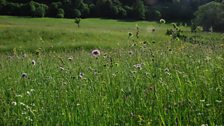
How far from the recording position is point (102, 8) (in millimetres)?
91438

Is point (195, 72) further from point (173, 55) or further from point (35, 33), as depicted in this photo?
point (35, 33)

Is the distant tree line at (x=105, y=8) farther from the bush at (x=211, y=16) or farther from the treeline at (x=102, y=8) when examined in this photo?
the bush at (x=211, y=16)

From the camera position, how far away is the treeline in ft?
268

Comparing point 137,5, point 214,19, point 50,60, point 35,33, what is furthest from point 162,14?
point 50,60

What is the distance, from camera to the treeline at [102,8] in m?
81.6

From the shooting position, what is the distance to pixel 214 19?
178 feet

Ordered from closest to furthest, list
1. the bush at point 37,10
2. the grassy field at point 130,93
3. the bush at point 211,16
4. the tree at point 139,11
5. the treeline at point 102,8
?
the grassy field at point 130,93 < the bush at point 211,16 < the bush at point 37,10 < the treeline at point 102,8 < the tree at point 139,11

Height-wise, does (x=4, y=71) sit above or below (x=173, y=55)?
below

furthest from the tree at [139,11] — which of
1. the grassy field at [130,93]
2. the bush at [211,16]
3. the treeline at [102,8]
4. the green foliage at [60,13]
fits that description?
the grassy field at [130,93]

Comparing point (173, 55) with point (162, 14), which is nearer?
point (173, 55)

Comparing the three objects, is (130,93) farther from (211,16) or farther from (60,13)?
(60,13)

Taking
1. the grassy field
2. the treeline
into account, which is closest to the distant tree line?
the treeline

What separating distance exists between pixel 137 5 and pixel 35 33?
57.8 m

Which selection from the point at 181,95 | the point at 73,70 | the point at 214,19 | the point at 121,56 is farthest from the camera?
the point at 214,19
